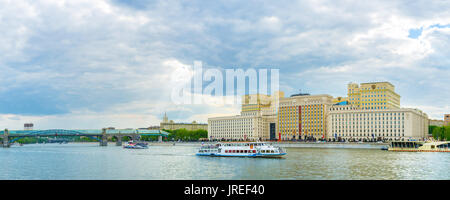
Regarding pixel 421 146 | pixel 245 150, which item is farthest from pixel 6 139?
pixel 421 146

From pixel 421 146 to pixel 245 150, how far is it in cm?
5930

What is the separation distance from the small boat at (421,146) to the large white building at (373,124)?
2210 inches

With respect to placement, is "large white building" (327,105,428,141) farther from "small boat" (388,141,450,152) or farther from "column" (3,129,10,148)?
"column" (3,129,10,148)

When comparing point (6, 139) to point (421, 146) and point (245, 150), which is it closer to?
point (245, 150)

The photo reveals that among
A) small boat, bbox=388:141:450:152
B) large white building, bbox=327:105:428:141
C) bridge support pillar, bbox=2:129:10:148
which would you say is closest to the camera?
small boat, bbox=388:141:450:152

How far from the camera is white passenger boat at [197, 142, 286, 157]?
81.2 meters

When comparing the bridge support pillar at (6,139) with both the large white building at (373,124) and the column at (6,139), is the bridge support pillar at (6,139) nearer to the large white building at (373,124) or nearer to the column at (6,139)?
the column at (6,139)

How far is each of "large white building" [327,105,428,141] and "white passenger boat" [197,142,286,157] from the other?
10803 centimetres

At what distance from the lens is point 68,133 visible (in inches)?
7746

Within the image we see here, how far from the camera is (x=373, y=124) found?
185375 mm

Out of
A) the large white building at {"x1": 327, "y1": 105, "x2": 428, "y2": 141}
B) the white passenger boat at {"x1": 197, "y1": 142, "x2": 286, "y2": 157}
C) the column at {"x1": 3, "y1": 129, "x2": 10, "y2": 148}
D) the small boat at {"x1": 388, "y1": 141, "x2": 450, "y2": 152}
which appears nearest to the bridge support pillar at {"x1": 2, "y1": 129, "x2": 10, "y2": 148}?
the column at {"x1": 3, "y1": 129, "x2": 10, "y2": 148}

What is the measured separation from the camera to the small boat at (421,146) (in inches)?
4429
